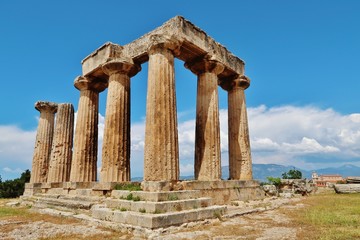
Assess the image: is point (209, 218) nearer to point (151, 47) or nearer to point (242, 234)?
point (242, 234)

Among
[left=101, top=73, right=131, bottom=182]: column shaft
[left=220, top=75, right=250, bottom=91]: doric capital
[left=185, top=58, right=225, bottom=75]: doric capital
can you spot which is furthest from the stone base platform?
[left=220, top=75, right=250, bottom=91]: doric capital

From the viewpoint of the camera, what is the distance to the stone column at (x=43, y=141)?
22.5 m

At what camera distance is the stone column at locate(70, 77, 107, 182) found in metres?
16.5

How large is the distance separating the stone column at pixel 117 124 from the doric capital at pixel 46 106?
1066cm

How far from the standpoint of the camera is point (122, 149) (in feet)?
47.0

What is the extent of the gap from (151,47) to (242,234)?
839 centimetres

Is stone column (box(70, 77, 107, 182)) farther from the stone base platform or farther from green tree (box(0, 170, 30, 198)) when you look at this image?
green tree (box(0, 170, 30, 198))

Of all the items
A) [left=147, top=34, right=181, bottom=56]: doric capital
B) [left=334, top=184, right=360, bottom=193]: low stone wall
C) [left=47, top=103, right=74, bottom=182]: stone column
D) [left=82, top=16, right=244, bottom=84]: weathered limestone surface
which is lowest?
[left=334, top=184, right=360, bottom=193]: low stone wall

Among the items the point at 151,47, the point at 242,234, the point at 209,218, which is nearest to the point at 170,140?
the point at 209,218

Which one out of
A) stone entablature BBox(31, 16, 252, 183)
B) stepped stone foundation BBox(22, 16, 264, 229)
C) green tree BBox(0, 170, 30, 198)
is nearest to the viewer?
stepped stone foundation BBox(22, 16, 264, 229)

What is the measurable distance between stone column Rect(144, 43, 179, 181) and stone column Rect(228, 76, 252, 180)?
251 inches

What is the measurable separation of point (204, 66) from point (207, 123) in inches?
121

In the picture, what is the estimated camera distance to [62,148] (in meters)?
19.9

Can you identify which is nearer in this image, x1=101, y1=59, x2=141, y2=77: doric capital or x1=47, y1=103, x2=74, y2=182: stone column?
x1=101, y1=59, x2=141, y2=77: doric capital
